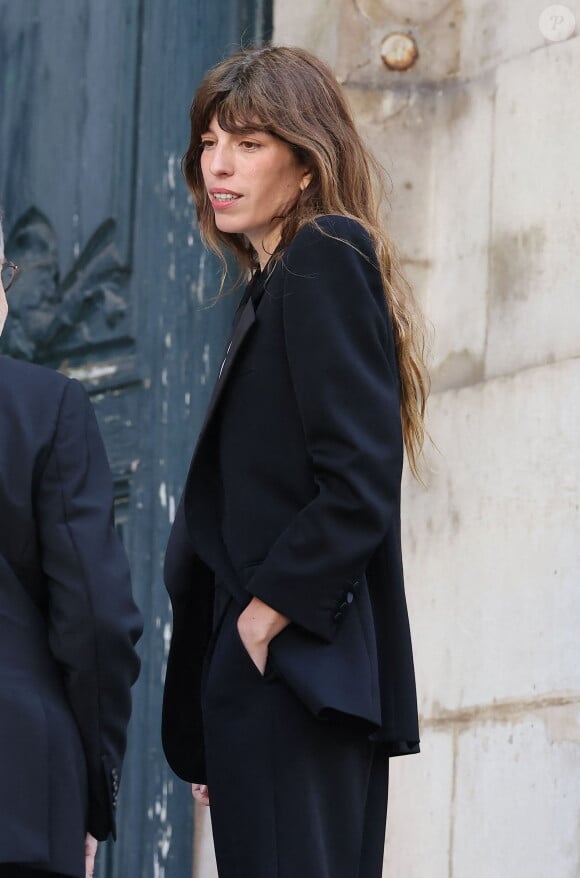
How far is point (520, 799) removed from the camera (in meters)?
4.81

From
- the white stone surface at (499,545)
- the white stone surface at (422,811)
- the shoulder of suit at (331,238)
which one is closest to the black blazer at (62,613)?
the shoulder of suit at (331,238)

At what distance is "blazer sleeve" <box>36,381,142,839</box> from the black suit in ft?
0.58

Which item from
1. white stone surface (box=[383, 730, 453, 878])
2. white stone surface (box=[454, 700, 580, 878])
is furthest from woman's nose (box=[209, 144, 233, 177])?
white stone surface (box=[383, 730, 453, 878])

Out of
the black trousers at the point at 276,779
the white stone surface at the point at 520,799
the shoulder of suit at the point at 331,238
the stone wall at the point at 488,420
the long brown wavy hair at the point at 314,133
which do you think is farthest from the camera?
the stone wall at the point at 488,420

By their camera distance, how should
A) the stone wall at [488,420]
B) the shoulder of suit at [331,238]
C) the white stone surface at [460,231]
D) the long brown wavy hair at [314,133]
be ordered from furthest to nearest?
1. the white stone surface at [460,231]
2. the stone wall at [488,420]
3. the long brown wavy hair at [314,133]
4. the shoulder of suit at [331,238]

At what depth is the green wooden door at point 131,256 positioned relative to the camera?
5.80 metres

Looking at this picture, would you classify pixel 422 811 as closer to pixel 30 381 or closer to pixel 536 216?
pixel 536 216

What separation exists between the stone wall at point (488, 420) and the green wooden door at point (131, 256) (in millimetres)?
284

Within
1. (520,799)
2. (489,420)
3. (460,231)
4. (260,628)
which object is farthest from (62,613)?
(460,231)

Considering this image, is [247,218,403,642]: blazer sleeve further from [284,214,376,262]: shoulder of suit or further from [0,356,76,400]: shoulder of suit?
[0,356,76,400]: shoulder of suit

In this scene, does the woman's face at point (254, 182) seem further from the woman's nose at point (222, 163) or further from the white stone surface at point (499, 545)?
the white stone surface at point (499, 545)

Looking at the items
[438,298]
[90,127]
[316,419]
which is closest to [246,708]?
[316,419]

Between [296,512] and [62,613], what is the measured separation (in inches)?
16.9

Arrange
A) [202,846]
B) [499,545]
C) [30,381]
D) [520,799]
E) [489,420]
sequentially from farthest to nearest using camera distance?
[202,846] → [489,420] → [499,545] → [520,799] → [30,381]
